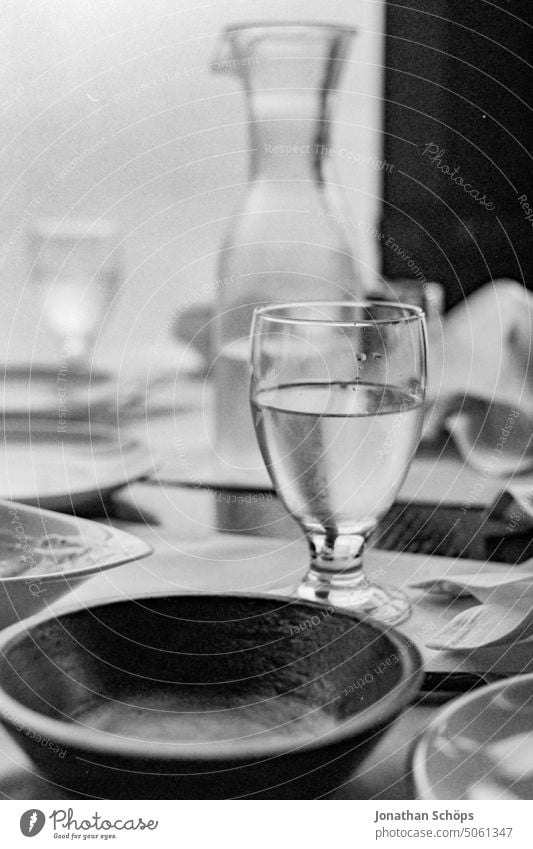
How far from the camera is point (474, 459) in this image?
29cm

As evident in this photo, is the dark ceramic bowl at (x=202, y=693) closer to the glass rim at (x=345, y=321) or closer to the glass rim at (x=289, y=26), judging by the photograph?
the glass rim at (x=345, y=321)

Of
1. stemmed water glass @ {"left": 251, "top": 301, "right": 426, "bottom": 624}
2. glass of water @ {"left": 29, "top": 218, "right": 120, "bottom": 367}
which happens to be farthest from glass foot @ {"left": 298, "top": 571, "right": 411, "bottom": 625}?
glass of water @ {"left": 29, "top": 218, "right": 120, "bottom": 367}

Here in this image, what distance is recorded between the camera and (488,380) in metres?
0.33

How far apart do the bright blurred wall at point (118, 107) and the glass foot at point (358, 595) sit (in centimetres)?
13

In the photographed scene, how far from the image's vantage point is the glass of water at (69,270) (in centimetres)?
29

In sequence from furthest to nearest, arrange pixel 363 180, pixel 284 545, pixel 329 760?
pixel 363 180
pixel 284 545
pixel 329 760

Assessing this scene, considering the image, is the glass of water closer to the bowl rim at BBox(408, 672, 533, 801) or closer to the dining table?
the dining table

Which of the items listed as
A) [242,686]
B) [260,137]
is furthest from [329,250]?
[242,686]

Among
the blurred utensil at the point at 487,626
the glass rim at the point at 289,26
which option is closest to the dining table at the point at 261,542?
the blurred utensil at the point at 487,626

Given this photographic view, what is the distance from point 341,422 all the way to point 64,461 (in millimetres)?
104

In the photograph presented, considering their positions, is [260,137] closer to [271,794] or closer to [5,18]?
[5,18]

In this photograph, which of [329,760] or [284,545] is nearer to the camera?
[329,760]

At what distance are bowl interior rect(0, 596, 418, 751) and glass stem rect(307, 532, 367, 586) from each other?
0.04 metres

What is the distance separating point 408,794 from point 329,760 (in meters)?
0.03
